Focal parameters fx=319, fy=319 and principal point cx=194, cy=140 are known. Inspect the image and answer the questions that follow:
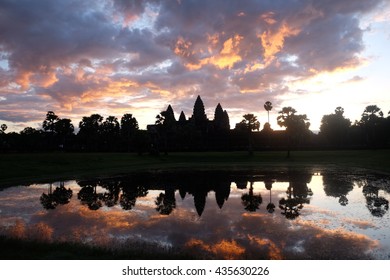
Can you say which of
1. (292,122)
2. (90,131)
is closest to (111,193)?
(292,122)

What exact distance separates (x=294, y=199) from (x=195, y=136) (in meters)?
72.6

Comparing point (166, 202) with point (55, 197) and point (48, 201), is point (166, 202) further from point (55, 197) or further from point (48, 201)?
point (55, 197)

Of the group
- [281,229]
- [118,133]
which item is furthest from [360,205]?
[118,133]

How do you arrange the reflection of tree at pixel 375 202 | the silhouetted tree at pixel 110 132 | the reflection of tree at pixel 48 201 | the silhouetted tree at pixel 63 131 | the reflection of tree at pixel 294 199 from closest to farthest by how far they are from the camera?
the reflection of tree at pixel 375 202
the reflection of tree at pixel 294 199
the reflection of tree at pixel 48 201
the silhouetted tree at pixel 110 132
the silhouetted tree at pixel 63 131

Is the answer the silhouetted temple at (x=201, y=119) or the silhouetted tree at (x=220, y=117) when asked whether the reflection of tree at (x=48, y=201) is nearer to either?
the silhouetted temple at (x=201, y=119)

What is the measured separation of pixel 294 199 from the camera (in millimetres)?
20438

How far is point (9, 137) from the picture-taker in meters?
115

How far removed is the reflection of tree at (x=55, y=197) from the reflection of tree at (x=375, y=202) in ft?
57.5

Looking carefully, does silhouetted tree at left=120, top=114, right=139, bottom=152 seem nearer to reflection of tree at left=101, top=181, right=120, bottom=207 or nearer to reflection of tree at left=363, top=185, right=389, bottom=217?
reflection of tree at left=101, top=181, right=120, bottom=207

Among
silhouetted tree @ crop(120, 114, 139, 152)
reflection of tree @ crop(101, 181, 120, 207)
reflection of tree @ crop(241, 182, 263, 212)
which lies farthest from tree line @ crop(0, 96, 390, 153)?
reflection of tree @ crop(241, 182, 263, 212)

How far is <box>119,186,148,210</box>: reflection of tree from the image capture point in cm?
1911

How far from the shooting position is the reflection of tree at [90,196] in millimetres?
19356

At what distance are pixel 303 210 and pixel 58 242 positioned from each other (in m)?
12.1

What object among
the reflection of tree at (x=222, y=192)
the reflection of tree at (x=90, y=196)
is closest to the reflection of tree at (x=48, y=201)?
the reflection of tree at (x=90, y=196)
